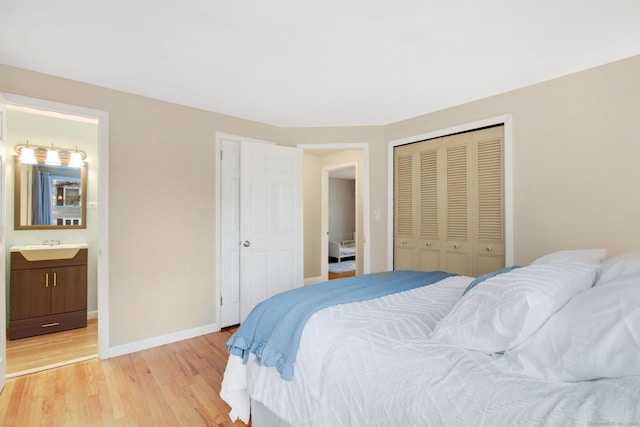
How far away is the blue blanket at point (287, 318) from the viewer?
54.9 inches

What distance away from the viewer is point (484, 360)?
1.02 meters

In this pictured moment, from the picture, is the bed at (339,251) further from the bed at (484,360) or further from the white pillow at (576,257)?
the bed at (484,360)

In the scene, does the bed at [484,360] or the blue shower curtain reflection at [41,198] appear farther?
the blue shower curtain reflection at [41,198]

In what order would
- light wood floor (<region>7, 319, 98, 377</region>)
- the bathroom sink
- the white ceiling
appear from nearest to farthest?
the white ceiling
light wood floor (<region>7, 319, 98, 377</region>)
the bathroom sink

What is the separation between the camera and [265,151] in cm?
347

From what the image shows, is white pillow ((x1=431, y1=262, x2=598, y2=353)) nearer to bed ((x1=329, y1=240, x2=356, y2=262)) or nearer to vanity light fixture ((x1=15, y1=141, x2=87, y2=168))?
vanity light fixture ((x1=15, y1=141, x2=87, y2=168))

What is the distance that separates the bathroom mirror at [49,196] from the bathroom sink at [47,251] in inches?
11.4

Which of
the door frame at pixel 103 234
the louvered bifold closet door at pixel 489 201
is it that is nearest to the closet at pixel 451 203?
the louvered bifold closet door at pixel 489 201

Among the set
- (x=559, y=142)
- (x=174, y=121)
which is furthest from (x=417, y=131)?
(x=174, y=121)

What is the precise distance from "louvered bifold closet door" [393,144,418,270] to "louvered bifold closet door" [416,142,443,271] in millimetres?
73

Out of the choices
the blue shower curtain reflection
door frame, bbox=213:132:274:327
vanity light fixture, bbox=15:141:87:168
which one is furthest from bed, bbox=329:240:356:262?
the blue shower curtain reflection

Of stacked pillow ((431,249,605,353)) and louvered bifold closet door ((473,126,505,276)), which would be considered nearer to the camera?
stacked pillow ((431,249,605,353))

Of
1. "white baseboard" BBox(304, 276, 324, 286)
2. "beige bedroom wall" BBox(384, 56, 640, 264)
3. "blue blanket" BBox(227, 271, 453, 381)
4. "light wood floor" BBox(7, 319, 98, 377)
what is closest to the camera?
"blue blanket" BBox(227, 271, 453, 381)

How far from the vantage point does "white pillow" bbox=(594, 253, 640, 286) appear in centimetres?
125
